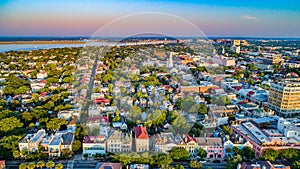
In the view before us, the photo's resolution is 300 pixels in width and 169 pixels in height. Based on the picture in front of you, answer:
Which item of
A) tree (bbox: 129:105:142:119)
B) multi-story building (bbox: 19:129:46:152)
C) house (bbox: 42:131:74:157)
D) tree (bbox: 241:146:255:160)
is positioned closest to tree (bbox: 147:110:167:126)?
tree (bbox: 129:105:142:119)

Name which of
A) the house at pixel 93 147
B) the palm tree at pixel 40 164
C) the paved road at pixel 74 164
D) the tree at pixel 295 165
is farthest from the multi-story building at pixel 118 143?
the tree at pixel 295 165

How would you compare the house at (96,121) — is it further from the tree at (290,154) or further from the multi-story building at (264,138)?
the tree at (290,154)

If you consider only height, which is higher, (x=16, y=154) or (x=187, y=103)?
(x=187, y=103)

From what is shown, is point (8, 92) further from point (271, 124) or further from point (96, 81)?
point (271, 124)

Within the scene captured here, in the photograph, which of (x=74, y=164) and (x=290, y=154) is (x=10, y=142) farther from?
(x=290, y=154)

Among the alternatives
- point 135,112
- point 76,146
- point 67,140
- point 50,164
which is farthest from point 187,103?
point 50,164
